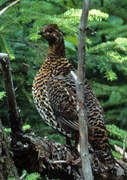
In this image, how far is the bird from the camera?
3.19 m

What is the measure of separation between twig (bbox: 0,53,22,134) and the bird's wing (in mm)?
944

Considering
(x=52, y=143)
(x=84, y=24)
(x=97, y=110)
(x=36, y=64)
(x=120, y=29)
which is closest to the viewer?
(x=84, y=24)

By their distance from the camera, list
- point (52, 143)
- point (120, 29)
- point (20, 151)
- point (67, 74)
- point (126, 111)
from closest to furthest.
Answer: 1. point (20, 151)
2. point (52, 143)
3. point (67, 74)
4. point (120, 29)
5. point (126, 111)

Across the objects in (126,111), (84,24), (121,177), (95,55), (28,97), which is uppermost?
(84,24)

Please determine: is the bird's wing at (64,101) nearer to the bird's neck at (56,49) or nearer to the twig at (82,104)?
the bird's neck at (56,49)

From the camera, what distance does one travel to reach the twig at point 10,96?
2.25 metres

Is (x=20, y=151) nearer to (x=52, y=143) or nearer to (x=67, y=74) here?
(x=52, y=143)

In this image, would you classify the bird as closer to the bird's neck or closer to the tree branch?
the bird's neck

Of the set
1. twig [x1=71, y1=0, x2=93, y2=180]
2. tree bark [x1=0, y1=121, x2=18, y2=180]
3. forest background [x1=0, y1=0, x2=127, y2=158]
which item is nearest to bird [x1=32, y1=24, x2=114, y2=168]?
forest background [x1=0, y1=0, x2=127, y2=158]

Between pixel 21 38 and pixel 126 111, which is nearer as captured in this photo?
pixel 21 38

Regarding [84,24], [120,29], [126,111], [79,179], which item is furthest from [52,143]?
[126,111]

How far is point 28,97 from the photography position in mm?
3639

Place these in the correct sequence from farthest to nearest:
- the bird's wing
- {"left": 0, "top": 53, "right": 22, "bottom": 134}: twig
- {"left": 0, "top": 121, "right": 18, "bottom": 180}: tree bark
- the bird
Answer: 1. the bird's wing
2. the bird
3. {"left": 0, "top": 53, "right": 22, "bottom": 134}: twig
4. {"left": 0, "top": 121, "right": 18, "bottom": 180}: tree bark

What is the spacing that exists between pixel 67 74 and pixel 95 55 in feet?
1.33
